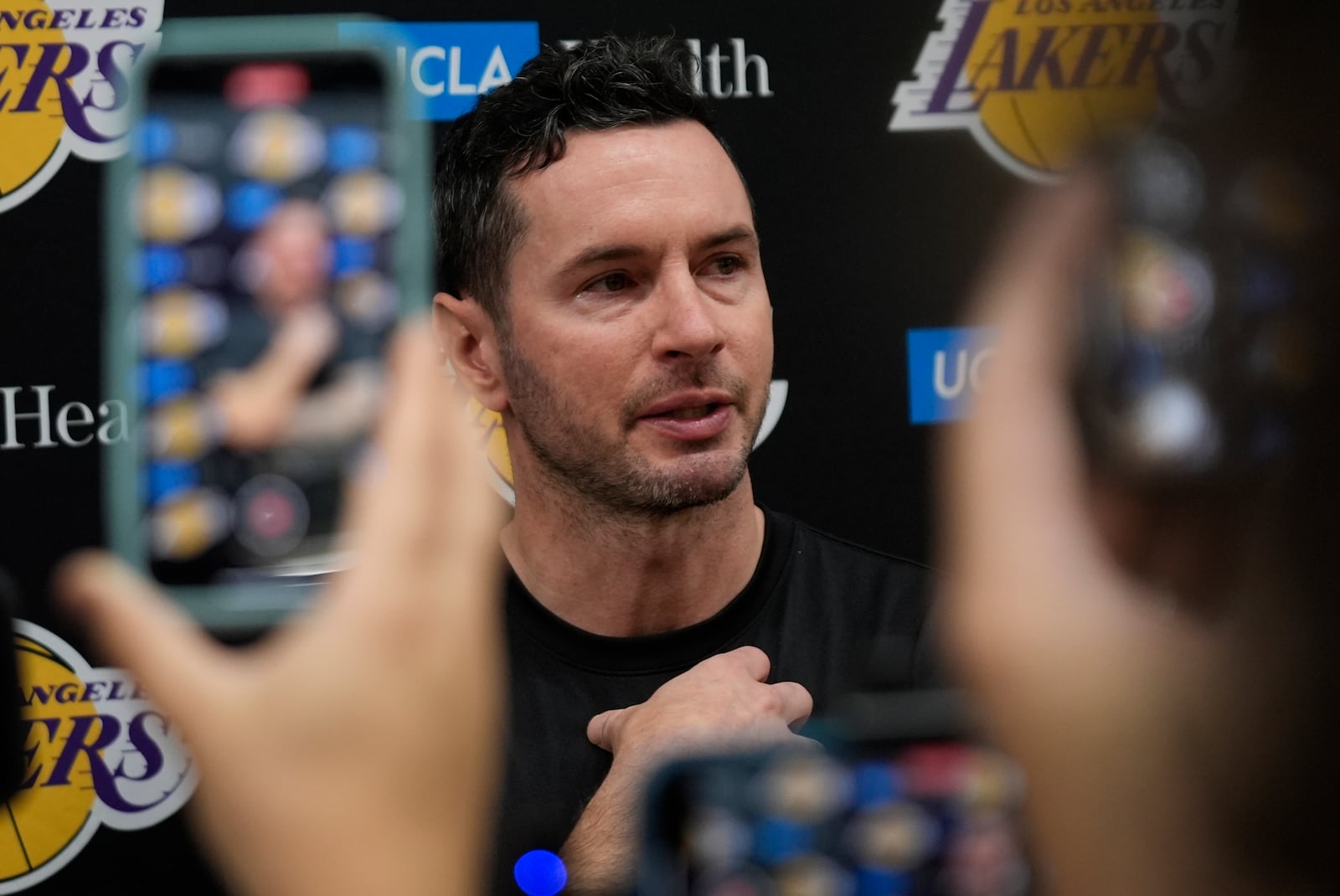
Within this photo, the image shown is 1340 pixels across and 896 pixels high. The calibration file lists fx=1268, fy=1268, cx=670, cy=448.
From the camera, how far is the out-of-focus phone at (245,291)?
59 centimetres

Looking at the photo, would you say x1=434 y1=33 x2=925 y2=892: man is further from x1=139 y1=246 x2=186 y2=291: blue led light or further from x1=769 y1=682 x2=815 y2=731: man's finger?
x1=139 y1=246 x2=186 y2=291: blue led light

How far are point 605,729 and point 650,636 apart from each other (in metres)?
0.14

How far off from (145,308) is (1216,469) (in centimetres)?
54

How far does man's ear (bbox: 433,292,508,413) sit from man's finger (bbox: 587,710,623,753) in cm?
29

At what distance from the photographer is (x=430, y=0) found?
3.52ft

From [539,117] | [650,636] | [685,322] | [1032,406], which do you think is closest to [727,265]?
[685,322]

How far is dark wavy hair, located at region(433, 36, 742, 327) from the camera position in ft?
3.29

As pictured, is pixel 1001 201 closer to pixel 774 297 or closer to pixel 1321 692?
pixel 774 297

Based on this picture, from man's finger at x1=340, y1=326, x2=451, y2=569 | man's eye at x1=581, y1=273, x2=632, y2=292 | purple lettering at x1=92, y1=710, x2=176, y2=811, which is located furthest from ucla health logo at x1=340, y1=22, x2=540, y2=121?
man's finger at x1=340, y1=326, x2=451, y2=569

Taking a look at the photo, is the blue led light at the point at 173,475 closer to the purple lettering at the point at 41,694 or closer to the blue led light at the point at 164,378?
the blue led light at the point at 164,378

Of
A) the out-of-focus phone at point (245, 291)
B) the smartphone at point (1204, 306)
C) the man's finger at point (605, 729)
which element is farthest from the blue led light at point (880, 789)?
the man's finger at point (605, 729)

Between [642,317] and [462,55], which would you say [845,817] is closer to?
[642,317]

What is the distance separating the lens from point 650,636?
1014 millimetres

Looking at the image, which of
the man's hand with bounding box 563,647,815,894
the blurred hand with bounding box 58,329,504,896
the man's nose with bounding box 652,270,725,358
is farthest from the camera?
the man's nose with bounding box 652,270,725,358
